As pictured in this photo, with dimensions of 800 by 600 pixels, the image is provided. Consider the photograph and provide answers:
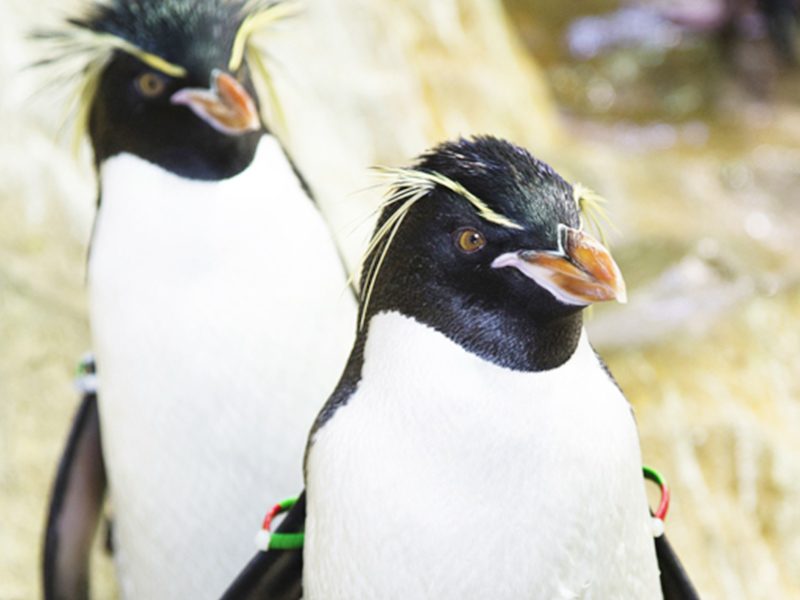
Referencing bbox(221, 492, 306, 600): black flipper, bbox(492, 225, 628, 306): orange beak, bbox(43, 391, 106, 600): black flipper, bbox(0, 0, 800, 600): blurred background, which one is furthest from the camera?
bbox(0, 0, 800, 600): blurred background

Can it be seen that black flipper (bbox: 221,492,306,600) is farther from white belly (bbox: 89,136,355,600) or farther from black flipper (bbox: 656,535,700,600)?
black flipper (bbox: 656,535,700,600)

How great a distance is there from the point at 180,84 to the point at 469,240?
0.73 metres

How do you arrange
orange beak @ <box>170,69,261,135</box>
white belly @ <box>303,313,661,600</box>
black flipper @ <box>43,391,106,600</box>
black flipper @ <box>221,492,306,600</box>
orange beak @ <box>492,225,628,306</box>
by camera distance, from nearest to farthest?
orange beak @ <box>492,225,628,306</box> → white belly @ <box>303,313,661,600</box> → black flipper @ <box>221,492,306,600</box> → orange beak @ <box>170,69,261,135</box> → black flipper @ <box>43,391,106,600</box>

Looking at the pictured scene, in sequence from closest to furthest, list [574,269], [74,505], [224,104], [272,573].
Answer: [574,269]
[272,573]
[224,104]
[74,505]

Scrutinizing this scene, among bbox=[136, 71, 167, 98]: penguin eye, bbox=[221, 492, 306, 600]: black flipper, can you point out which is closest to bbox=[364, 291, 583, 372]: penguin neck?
bbox=[221, 492, 306, 600]: black flipper

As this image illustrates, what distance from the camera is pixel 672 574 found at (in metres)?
1.88

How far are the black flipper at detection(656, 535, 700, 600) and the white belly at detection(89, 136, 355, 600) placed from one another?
0.61 m

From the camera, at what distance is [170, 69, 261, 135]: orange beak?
1962 millimetres

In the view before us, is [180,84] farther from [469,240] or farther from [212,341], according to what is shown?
[469,240]

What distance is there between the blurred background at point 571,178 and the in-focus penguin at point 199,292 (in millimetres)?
197

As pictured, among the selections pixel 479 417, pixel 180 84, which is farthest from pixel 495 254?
pixel 180 84

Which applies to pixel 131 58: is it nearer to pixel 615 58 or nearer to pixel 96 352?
pixel 96 352

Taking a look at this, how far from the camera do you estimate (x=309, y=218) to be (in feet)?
6.84

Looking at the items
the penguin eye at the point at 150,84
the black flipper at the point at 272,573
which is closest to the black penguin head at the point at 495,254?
the black flipper at the point at 272,573
